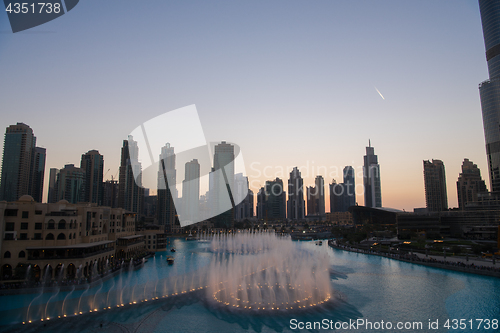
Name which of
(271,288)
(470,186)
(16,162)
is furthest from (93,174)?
(470,186)

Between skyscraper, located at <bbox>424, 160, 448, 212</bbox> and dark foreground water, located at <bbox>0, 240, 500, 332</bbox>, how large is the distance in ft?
495

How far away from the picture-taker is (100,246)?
43312 mm

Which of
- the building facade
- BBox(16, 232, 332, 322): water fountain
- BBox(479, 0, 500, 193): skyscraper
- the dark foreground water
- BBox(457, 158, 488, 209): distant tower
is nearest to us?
the dark foreground water

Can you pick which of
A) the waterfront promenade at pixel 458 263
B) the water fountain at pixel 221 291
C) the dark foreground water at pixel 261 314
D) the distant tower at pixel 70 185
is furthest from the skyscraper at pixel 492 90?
the distant tower at pixel 70 185

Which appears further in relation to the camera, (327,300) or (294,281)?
(294,281)

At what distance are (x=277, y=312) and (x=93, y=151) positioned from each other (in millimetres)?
175107

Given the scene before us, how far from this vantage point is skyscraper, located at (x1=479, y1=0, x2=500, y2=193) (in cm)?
11044

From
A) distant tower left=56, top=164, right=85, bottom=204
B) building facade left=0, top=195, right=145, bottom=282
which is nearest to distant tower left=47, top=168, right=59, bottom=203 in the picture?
distant tower left=56, top=164, right=85, bottom=204

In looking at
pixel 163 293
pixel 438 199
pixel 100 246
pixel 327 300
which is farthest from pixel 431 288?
pixel 438 199

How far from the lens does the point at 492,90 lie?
110750 mm

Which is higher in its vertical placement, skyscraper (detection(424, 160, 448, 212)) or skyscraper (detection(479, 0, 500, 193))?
skyscraper (detection(479, 0, 500, 193))

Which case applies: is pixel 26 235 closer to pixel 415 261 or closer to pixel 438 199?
pixel 415 261

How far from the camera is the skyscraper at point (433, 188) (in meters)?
172

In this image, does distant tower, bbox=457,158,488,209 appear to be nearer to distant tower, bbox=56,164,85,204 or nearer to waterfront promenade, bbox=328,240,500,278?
waterfront promenade, bbox=328,240,500,278
